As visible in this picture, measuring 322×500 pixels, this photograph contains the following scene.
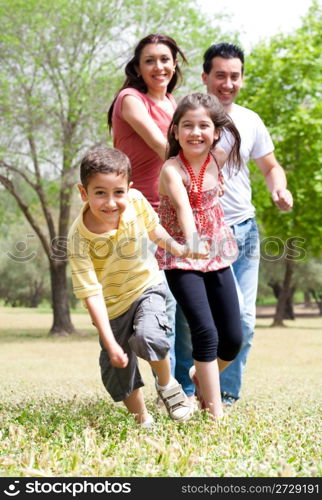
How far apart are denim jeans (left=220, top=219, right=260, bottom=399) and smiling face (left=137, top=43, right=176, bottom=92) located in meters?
1.37

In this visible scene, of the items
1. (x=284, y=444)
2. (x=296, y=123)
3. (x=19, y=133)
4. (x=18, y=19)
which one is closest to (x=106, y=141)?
(x=19, y=133)

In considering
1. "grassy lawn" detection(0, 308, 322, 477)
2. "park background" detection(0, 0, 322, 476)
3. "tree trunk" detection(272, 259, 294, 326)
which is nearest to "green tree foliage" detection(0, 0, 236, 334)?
"park background" detection(0, 0, 322, 476)

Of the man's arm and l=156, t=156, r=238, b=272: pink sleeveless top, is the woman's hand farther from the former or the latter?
the man's arm

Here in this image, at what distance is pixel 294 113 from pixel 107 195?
20.9 meters

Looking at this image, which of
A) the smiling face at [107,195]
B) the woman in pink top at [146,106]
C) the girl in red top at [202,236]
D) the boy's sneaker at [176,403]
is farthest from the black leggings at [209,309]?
the smiling face at [107,195]

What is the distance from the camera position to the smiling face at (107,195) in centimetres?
454

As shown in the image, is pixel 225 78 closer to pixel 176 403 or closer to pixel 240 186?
pixel 240 186

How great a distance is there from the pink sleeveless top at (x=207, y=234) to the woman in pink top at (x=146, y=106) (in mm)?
441

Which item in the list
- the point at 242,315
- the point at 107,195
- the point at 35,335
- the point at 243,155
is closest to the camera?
the point at 107,195

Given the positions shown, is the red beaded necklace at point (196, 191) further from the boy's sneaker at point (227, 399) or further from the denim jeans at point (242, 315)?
the boy's sneaker at point (227, 399)

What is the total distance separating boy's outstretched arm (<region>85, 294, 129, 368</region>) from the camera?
14.3 feet

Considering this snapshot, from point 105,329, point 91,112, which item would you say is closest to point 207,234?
point 105,329

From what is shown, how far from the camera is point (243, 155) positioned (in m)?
6.03

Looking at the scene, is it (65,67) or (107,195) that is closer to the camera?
(107,195)
